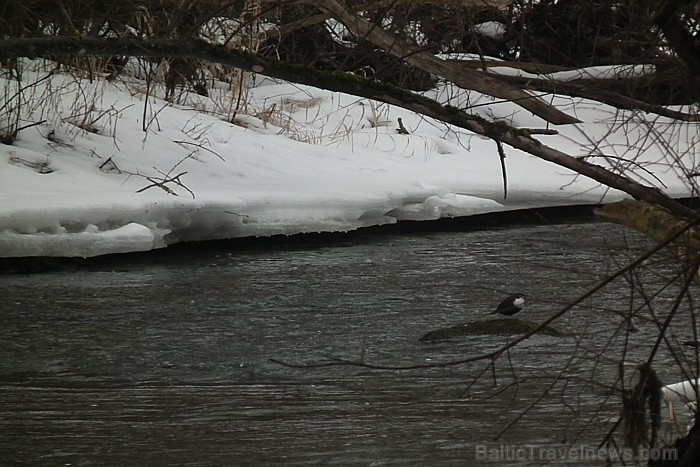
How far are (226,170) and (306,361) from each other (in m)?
4.57

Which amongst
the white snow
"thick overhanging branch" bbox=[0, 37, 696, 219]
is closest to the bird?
"thick overhanging branch" bbox=[0, 37, 696, 219]

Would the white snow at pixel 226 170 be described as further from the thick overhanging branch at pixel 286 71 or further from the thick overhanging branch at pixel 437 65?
the thick overhanging branch at pixel 286 71

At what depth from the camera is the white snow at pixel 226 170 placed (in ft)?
24.2

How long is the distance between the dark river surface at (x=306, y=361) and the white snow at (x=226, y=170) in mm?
340

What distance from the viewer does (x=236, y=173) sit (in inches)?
365

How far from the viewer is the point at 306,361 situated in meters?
4.99

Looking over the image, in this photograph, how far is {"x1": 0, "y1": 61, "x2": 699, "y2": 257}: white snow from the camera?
7.37m

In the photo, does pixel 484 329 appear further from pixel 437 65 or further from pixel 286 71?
pixel 437 65

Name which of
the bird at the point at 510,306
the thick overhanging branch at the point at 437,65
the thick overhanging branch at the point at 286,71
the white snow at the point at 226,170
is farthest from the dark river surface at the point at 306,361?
the thick overhanging branch at the point at 437,65

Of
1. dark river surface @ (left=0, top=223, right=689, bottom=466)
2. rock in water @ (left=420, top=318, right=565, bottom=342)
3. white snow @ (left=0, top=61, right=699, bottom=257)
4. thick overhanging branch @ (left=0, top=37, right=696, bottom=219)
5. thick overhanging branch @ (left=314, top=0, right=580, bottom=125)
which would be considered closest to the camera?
dark river surface @ (left=0, top=223, right=689, bottom=466)

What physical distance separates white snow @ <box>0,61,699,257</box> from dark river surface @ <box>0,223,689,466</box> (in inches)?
13.4

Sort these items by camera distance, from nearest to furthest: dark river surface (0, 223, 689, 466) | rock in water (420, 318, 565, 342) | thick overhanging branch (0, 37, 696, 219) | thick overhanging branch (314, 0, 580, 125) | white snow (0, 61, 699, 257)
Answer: dark river surface (0, 223, 689, 466), rock in water (420, 318, 565, 342), thick overhanging branch (0, 37, 696, 219), white snow (0, 61, 699, 257), thick overhanging branch (314, 0, 580, 125)

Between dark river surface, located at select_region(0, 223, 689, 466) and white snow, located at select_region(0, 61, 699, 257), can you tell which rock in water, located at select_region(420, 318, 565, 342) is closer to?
dark river surface, located at select_region(0, 223, 689, 466)

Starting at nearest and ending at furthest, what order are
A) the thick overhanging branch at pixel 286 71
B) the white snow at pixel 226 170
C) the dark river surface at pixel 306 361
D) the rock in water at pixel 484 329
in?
the dark river surface at pixel 306 361
the rock in water at pixel 484 329
the thick overhanging branch at pixel 286 71
the white snow at pixel 226 170
